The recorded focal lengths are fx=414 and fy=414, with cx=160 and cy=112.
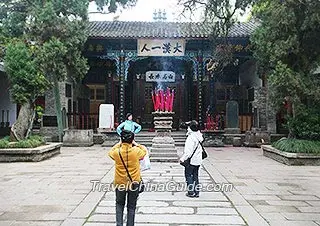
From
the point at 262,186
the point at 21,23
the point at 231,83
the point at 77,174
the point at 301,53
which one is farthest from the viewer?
the point at 231,83

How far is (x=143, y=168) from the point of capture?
538 centimetres

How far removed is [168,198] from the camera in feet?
23.3

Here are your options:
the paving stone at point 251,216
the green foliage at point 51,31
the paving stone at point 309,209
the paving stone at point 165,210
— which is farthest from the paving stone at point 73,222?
the green foliage at point 51,31

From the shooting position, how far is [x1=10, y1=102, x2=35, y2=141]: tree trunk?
13188mm

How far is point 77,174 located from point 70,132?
8993 millimetres

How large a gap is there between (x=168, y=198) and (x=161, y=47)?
13329mm

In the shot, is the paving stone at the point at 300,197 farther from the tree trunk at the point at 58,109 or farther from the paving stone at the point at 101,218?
the tree trunk at the point at 58,109

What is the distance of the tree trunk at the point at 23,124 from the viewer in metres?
13.2

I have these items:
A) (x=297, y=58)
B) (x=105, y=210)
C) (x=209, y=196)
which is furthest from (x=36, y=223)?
(x=297, y=58)

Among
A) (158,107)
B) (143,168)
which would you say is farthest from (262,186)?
(158,107)

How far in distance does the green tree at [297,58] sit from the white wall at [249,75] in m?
7.58

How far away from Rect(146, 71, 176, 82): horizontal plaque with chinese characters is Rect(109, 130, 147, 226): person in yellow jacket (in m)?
16.7

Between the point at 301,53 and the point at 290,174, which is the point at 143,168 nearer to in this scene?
the point at 290,174

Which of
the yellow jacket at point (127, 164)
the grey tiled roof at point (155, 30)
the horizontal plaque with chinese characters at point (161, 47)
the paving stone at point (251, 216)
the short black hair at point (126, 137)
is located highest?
the grey tiled roof at point (155, 30)
